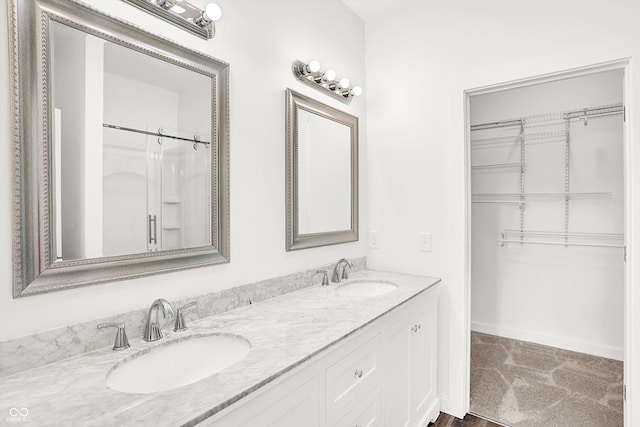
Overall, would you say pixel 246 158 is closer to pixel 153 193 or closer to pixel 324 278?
pixel 153 193

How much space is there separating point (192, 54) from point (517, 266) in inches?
125

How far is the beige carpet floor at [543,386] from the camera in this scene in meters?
2.02

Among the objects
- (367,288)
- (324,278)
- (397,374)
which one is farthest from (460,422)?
(324,278)

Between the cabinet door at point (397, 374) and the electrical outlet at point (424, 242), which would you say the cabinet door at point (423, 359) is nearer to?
the cabinet door at point (397, 374)

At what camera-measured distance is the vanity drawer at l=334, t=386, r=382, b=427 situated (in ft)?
4.16

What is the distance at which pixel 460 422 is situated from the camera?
2.02 metres

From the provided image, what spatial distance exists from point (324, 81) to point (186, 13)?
2.91ft

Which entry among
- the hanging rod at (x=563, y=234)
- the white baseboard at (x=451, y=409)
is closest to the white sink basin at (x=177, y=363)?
the white baseboard at (x=451, y=409)

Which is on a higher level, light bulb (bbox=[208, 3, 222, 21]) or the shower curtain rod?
the shower curtain rod

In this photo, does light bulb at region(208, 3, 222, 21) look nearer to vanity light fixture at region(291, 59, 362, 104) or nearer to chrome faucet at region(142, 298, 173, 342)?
vanity light fixture at region(291, 59, 362, 104)

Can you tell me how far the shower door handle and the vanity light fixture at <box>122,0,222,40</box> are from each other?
0.74 metres

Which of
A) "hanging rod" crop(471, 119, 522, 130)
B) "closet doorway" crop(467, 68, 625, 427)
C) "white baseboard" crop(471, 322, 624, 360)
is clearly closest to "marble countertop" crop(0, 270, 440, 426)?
"closet doorway" crop(467, 68, 625, 427)

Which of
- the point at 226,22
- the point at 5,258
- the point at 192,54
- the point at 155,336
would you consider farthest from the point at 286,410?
the point at 226,22

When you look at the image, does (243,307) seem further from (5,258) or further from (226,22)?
(226,22)
